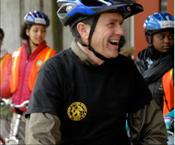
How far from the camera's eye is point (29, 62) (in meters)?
6.05

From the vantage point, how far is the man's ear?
2777 mm

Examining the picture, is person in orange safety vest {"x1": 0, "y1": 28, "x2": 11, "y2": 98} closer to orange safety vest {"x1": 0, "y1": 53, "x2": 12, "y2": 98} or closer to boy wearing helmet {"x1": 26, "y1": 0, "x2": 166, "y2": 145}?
orange safety vest {"x1": 0, "y1": 53, "x2": 12, "y2": 98}

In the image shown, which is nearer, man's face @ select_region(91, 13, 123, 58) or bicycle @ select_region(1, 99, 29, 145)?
man's face @ select_region(91, 13, 123, 58)

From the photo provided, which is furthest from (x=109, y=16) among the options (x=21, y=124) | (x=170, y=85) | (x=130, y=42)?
(x=130, y=42)

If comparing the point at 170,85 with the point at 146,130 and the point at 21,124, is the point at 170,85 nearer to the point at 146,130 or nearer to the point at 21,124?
the point at 146,130

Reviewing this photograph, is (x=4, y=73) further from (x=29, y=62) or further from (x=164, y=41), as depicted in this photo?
(x=164, y=41)

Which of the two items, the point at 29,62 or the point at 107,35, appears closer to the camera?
the point at 107,35

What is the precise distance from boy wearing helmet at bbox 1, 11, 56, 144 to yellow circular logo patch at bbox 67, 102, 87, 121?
3298 millimetres

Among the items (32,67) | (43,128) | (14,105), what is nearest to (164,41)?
(32,67)

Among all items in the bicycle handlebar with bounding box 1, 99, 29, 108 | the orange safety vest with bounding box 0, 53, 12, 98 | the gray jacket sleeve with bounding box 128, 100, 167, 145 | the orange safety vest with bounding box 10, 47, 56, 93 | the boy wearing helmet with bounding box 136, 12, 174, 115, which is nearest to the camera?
the gray jacket sleeve with bounding box 128, 100, 167, 145

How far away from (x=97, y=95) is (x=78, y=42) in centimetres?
33

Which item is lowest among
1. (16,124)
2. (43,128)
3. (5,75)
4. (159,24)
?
(16,124)

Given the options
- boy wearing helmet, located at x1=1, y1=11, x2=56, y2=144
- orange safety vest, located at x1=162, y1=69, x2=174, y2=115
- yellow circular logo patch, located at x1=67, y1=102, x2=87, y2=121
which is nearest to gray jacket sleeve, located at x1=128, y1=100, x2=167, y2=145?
yellow circular logo patch, located at x1=67, y1=102, x2=87, y2=121

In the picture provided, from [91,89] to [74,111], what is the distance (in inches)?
6.1
